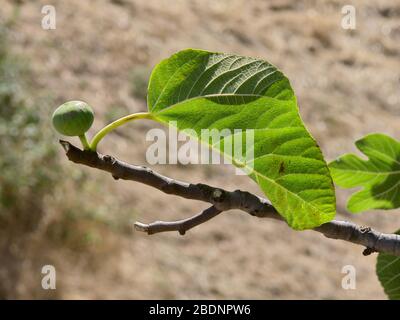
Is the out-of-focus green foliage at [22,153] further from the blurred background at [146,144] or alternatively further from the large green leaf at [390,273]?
the large green leaf at [390,273]

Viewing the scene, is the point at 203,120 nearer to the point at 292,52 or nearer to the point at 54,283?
the point at 54,283

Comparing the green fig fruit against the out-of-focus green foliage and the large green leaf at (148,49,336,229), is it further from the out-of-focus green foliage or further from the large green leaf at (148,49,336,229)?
the out-of-focus green foliage

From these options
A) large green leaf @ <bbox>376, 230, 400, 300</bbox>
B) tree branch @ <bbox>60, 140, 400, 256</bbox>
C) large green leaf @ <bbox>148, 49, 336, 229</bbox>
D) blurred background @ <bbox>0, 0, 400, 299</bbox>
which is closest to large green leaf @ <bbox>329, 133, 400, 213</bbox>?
large green leaf @ <bbox>376, 230, 400, 300</bbox>

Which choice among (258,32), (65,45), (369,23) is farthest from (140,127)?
(369,23)

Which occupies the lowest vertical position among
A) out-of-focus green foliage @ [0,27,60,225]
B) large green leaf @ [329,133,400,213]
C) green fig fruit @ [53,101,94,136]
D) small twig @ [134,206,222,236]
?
small twig @ [134,206,222,236]

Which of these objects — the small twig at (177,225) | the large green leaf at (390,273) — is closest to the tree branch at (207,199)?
the small twig at (177,225)

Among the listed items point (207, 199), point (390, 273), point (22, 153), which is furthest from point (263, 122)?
point (22, 153)
